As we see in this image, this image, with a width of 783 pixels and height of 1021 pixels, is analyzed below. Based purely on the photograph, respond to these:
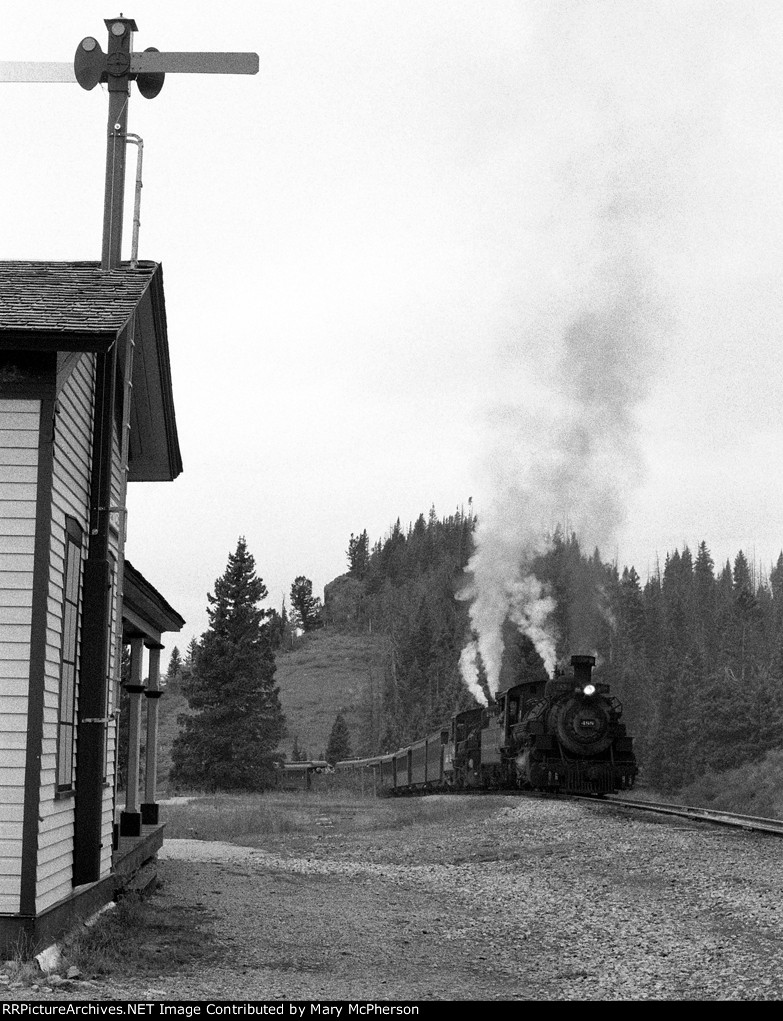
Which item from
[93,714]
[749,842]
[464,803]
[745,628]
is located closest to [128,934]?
[93,714]

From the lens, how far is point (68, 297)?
8953 mm

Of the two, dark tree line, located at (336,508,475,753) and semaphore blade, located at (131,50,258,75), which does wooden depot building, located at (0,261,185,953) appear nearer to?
semaphore blade, located at (131,50,258,75)

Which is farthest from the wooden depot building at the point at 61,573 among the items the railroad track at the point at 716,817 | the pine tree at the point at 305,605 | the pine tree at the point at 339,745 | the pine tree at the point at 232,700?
the pine tree at the point at 305,605

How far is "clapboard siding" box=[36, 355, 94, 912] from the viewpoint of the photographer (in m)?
8.27

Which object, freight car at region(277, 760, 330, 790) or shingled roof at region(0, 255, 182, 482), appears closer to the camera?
shingled roof at region(0, 255, 182, 482)

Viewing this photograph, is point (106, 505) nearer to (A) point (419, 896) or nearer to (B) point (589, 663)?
(A) point (419, 896)

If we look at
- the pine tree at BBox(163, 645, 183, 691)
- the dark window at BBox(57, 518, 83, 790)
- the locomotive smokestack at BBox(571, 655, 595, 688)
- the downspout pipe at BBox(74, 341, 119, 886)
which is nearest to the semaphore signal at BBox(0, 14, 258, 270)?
the downspout pipe at BBox(74, 341, 119, 886)

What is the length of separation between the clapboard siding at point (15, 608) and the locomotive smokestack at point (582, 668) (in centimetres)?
1943

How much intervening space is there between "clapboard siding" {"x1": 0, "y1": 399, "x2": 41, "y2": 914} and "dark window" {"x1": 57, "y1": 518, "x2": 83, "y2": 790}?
2.85 feet

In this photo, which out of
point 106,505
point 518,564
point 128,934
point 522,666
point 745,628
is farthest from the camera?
point 745,628

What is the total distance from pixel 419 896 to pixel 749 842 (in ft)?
17.7

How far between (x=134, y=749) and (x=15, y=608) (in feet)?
27.1
